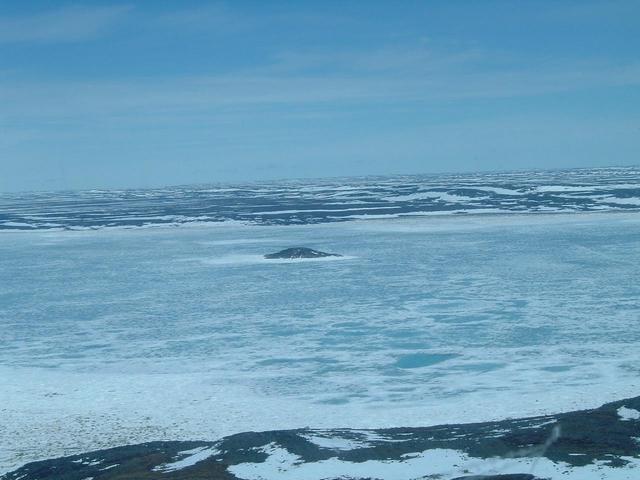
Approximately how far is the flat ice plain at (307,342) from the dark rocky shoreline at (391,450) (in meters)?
0.51

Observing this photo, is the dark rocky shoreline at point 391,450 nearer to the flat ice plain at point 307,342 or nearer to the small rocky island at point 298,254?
the flat ice plain at point 307,342

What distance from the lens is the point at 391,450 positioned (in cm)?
859

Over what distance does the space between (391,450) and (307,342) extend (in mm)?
5390

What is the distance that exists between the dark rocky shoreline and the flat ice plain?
1.66 feet

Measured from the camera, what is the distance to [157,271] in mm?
23688

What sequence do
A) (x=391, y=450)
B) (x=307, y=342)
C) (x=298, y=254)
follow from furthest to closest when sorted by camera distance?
1. (x=298, y=254)
2. (x=307, y=342)
3. (x=391, y=450)

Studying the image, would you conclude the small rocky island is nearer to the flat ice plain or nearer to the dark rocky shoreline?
the flat ice plain

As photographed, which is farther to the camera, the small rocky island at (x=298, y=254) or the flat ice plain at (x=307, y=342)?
the small rocky island at (x=298, y=254)

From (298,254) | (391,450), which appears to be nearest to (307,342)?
(391,450)

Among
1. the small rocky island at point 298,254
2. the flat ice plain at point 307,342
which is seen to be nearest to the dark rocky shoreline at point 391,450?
the flat ice plain at point 307,342

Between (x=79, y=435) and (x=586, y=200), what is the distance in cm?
4203

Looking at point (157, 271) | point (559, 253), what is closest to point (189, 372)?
Result: point (157, 271)

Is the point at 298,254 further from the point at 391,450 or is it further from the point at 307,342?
the point at 391,450

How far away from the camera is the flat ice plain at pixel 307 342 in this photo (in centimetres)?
1032
